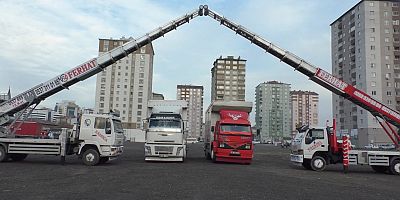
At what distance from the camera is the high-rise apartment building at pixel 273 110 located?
139m

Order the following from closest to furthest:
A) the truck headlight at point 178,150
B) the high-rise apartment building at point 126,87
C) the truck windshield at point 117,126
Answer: the truck windshield at point 117,126 < the truck headlight at point 178,150 < the high-rise apartment building at point 126,87

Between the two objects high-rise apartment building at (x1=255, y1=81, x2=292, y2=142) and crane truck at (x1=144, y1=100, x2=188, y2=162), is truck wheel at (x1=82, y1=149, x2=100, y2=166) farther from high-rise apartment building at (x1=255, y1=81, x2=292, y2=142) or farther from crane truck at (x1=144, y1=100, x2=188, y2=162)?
high-rise apartment building at (x1=255, y1=81, x2=292, y2=142)

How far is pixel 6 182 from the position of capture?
36.0ft

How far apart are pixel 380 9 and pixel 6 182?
85.0m

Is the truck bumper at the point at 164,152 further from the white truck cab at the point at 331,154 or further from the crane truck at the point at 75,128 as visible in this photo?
the white truck cab at the point at 331,154

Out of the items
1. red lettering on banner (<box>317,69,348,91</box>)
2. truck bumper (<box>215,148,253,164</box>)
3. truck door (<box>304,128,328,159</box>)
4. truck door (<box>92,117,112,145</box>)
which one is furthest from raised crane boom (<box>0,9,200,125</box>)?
truck door (<box>304,128,328,159</box>)

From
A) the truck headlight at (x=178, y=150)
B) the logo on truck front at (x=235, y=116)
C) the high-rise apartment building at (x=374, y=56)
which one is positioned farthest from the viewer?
the high-rise apartment building at (x=374, y=56)

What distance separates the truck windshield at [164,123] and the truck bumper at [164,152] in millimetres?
1143

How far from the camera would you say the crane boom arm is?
62.1 ft

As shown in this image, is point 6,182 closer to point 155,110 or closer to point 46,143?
point 46,143

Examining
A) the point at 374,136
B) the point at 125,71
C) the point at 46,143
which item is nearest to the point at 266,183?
the point at 46,143

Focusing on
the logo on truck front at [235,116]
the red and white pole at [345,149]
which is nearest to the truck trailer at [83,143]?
the logo on truck front at [235,116]

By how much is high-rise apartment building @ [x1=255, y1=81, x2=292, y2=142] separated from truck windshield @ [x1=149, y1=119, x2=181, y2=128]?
122 metres

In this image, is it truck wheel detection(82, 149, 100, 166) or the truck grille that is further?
the truck grille
